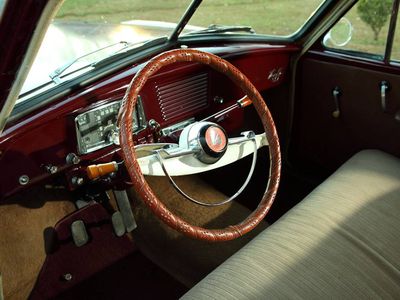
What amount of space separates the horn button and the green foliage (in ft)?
3.84

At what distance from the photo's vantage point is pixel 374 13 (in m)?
2.25

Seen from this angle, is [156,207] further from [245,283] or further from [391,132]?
[391,132]

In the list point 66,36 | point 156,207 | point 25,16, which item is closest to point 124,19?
point 66,36

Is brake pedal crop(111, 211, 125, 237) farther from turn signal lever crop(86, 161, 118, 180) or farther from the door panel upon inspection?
the door panel

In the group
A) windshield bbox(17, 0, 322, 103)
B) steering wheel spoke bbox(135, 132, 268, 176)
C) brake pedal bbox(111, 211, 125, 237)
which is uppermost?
windshield bbox(17, 0, 322, 103)

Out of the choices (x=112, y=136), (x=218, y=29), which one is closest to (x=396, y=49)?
(x=218, y=29)

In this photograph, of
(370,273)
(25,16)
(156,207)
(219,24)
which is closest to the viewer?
(25,16)

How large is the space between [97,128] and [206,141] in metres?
0.40

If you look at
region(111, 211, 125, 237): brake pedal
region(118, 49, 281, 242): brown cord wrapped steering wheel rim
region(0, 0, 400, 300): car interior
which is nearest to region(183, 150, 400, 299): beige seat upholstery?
region(0, 0, 400, 300): car interior

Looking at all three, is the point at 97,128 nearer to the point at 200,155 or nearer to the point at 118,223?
the point at 200,155

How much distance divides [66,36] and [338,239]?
128 centimetres

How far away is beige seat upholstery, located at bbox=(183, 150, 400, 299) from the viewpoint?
4.36 ft

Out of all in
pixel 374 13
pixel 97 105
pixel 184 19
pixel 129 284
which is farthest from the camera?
pixel 374 13

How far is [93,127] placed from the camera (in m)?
1.58
